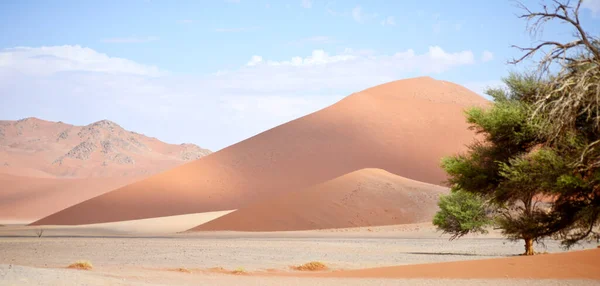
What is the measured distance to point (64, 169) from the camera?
170875mm

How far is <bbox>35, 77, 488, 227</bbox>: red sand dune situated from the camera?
3403 inches

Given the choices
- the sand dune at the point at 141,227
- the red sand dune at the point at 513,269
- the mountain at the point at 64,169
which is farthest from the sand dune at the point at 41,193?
the red sand dune at the point at 513,269

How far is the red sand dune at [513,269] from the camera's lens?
19203mm

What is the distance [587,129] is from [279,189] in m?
69.8

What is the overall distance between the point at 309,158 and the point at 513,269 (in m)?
72.1

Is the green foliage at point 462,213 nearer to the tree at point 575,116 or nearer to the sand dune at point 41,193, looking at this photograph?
the tree at point 575,116

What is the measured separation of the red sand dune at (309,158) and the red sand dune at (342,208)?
65.3 feet

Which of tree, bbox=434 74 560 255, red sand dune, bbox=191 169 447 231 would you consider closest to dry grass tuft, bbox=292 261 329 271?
tree, bbox=434 74 560 255

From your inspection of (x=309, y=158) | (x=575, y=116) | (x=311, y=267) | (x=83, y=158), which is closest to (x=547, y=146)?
(x=575, y=116)

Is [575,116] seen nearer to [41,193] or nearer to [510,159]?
[510,159]

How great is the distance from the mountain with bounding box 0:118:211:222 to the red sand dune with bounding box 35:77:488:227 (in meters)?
35.9

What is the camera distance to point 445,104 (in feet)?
339

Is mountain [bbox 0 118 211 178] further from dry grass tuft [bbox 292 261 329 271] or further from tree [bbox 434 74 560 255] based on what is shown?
tree [bbox 434 74 560 255]

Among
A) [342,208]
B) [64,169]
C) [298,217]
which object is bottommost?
[298,217]
